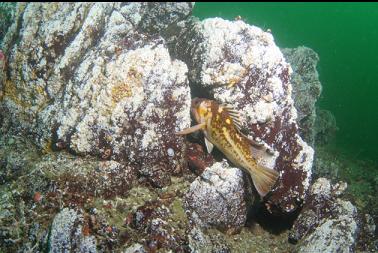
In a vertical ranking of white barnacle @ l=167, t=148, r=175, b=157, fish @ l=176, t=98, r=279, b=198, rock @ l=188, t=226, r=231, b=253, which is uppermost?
fish @ l=176, t=98, r=279, b=198

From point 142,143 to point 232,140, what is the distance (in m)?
1.33

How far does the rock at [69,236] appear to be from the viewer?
3834 mm

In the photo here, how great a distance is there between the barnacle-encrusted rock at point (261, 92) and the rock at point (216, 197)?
659 millimetres

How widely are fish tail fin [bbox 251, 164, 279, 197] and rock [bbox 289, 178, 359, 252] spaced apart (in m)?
1.08

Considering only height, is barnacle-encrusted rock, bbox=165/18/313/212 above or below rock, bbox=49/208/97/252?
above

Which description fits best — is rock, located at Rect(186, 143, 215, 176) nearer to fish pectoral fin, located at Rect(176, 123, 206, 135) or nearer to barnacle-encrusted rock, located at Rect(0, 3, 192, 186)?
barnacle-encrusted rock, located at Rect(0, 3, 192, 186)

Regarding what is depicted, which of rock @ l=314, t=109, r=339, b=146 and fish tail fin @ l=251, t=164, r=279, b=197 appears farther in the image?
rock @ l=314, t=109, r=339, b=146

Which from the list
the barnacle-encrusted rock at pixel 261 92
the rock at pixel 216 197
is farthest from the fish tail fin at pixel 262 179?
the barnacle-encrusted rock at pixel 261 92

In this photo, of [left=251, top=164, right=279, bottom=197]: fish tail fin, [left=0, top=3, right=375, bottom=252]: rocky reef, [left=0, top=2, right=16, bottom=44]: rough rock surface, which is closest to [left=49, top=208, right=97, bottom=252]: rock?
[left=0, top=3, right=375, bottom=252]: rocky reef

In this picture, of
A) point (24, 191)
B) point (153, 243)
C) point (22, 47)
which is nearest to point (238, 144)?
point (153, 243)

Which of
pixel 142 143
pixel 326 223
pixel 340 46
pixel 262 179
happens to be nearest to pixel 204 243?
pixel 262 179

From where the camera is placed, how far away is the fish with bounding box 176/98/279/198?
15.5 ft

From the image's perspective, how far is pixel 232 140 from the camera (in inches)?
188

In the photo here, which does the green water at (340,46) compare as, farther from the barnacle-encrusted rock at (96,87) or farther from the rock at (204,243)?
the rock at (204,243)
